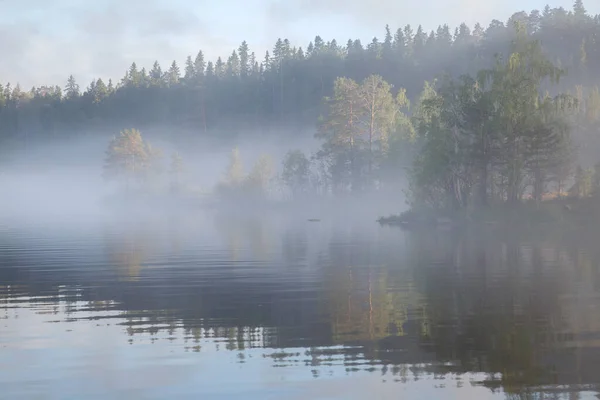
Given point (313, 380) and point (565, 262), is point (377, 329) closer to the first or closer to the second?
point (313, 380)

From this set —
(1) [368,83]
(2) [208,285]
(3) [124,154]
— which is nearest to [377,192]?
(1) [368,83]

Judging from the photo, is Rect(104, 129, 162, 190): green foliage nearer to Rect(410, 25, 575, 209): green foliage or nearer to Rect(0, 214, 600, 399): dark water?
Rect(410, 25, 575, 209): green foliage

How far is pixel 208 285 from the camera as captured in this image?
1059 inches

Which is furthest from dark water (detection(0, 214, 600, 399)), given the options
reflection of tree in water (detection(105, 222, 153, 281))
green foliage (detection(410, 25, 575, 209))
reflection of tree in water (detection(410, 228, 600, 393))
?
green foliage (detection(410, 25, 575, 209))

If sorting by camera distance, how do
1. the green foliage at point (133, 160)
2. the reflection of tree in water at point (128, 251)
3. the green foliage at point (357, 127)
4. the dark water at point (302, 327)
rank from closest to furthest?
the dark water at point (302, 327)
the reflection of tree in water at point (128, 251)
the green foliage at point (357, 127)
the green foliage at point (133, 160)

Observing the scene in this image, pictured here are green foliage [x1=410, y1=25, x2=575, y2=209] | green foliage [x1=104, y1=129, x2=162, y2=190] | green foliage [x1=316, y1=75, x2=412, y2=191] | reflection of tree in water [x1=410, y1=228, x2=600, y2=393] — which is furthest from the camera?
green foliage [x1=104, y1=129, x2=162, y2=190]

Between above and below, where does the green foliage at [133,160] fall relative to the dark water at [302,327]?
above

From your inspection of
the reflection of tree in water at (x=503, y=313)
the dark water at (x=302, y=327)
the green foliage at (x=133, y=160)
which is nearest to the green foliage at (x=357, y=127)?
the green foliage at (x=133, y=160)

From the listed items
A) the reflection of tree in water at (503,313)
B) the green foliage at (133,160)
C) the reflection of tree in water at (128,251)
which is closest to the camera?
the reflection of tree in water at (503,313)

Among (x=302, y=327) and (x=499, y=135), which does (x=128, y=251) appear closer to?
(x=302, y=327)

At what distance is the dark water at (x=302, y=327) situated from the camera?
1315cm

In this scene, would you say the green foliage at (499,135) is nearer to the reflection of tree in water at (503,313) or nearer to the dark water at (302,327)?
the reflection of tree in water at (503,313)

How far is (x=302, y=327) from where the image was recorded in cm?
1847

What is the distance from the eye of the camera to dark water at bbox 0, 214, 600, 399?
13.1 meters
